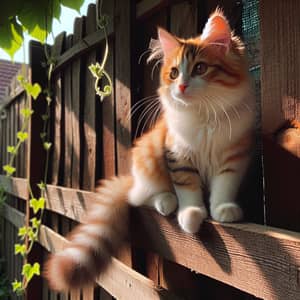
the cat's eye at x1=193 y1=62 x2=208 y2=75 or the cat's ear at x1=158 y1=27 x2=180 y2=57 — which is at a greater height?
the cat's ear at x1=158 y1=27 x2=180 y2=57

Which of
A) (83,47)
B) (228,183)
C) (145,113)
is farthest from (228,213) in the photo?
(83,47)

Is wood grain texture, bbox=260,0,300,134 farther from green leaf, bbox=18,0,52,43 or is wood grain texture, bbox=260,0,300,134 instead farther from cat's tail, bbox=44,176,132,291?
green leaf, bbox=18,0,52,43

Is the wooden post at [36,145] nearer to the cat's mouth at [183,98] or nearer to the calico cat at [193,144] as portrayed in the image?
the calico cat at [193,144]

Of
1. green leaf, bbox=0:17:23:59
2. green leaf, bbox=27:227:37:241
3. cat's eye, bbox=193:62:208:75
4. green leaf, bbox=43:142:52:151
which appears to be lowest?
green leaf, bbox=27:227:37:241

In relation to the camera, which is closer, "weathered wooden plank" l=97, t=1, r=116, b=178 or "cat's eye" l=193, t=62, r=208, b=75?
"cat's eye" l=193, t=62, r=208, b=75

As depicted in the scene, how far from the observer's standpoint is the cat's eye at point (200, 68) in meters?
0.83

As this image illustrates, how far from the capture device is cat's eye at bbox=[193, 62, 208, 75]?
2.73ft

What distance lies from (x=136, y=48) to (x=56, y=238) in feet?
3.57

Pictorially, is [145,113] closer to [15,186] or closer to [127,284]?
[127,284]

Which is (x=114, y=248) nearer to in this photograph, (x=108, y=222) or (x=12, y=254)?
(x=108, y=222)

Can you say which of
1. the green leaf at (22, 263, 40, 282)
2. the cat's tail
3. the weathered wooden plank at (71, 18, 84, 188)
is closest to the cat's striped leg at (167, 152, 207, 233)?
the cat's tail

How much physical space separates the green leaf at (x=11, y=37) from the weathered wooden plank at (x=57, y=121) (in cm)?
84

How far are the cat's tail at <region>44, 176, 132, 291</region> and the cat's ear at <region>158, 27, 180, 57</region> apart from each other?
42cm

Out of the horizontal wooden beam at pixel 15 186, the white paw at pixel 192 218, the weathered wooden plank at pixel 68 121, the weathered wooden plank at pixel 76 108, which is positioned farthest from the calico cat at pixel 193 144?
the horizontal wooden beam at pixel 15 186
